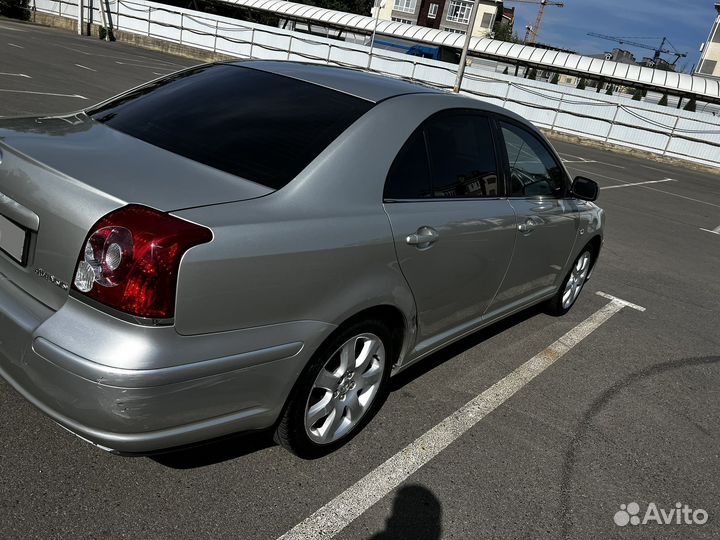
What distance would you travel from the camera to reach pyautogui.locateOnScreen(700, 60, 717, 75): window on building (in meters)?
72.3

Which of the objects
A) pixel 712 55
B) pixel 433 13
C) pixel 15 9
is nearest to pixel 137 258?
pixel 15 9

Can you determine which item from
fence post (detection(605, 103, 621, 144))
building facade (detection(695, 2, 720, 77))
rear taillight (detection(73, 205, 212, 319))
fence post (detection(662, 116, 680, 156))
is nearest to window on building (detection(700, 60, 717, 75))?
building facade (detection(695, 2, 720, 77))

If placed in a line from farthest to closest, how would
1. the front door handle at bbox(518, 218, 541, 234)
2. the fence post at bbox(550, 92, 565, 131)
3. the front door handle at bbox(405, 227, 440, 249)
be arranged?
1. the fence post at bbox(550, 92, 565, 131)
2. the front door handle at bbox(518, 218, 541, 234)
3. the front door handle at bbox(405, 227, 440, 249)

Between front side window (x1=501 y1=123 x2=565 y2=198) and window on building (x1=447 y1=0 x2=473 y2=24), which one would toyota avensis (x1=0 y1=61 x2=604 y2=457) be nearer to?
front side window (x1=501 y1=123 x2=565 y2=198)

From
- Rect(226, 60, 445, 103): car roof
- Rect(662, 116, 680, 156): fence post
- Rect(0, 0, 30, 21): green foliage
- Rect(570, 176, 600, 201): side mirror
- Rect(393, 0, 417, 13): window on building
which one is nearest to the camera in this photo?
Rect(226, 60, 445, 103): car roof

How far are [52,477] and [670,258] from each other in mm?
7686

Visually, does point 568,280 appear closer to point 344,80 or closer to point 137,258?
point 344,80

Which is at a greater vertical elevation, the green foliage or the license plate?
the license plate

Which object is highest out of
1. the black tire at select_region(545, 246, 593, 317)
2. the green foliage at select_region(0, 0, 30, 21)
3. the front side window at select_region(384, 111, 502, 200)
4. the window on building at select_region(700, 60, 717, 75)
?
the window on building at select_region(700, 60, 717, 75)

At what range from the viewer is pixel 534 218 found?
3.76m

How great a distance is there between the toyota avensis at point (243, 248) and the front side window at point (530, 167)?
0.56 feet

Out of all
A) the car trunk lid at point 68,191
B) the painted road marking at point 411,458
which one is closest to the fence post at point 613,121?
the painted road marking at point 411,458

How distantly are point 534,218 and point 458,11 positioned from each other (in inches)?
3611

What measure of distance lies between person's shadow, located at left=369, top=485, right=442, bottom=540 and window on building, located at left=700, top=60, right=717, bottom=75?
277 feet
